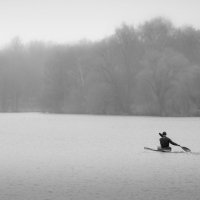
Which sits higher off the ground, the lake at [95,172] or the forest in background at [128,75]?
the forest in background at [128,75]

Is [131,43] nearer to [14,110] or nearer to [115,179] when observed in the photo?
[14,110]

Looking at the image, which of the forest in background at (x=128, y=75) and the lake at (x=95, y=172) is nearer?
the lake at (x=95, y=172)

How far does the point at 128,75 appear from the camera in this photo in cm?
7425

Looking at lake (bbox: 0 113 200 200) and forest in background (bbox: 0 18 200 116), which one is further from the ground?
forest in background (bbox: 0 18 200 116)

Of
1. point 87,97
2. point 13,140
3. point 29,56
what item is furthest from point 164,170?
point 29,56

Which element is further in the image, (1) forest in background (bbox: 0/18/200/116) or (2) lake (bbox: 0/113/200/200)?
(1) forest in background (bbox: 0/18/200/116)

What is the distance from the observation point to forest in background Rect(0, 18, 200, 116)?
66.6 m

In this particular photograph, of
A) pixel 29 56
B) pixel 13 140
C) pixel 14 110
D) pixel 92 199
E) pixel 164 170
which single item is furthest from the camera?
pixel 29 56

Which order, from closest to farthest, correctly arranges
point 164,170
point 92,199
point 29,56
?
point 92,199, point 164,170, point 29,56

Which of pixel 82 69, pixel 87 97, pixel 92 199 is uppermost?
pixel 82 69

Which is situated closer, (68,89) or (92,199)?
(92,199)

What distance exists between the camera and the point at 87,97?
246ft

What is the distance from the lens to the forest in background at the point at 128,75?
6656 centimetres

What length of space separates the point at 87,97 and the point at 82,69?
857cm
